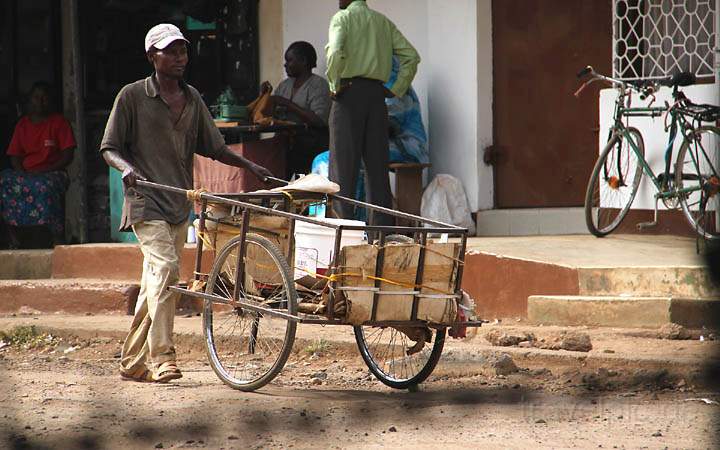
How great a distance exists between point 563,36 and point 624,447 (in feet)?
19.3

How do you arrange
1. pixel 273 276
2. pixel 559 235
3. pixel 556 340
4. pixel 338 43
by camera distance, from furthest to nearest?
pixel 559 235
pixel 338 43
pixel 556 340
pixel 273 276

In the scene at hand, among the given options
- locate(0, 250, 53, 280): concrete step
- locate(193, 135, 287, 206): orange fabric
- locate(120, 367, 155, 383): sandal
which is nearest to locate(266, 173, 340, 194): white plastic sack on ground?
locate(120, 367, 155, 383): sandal

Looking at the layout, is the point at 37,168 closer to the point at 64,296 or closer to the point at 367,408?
the point at 64,296

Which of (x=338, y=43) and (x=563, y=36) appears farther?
(x=563, y=36)

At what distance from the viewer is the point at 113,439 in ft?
17.0

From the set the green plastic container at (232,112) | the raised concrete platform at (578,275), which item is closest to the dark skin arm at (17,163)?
the green plastic container at (232,112)

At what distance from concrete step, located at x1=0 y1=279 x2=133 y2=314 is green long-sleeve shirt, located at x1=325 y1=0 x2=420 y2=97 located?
2123 millimetres

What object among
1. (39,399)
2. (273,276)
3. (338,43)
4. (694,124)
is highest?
(338,43)

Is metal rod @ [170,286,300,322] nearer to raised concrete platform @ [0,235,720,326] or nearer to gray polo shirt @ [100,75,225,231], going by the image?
gray polo shirt @ [100,75,225,231]

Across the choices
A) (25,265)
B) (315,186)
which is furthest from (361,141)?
(315,186)

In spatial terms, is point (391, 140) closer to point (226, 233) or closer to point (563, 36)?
point (563, 36)

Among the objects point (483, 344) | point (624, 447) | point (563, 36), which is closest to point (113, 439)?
point (624, 447)

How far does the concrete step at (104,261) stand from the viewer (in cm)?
953

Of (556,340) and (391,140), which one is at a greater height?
(391,140)
